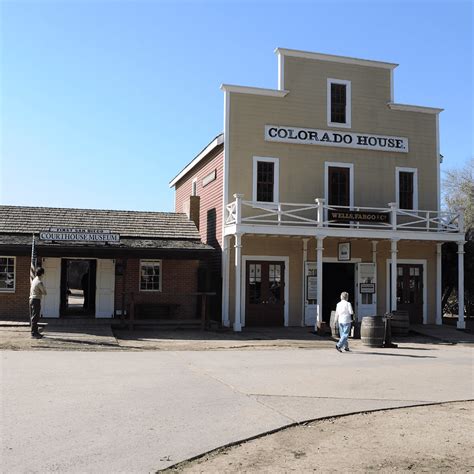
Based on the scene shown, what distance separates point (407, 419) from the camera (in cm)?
802

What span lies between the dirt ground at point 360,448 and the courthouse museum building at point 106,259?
40.1ft

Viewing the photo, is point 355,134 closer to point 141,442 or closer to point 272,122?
point 272,122

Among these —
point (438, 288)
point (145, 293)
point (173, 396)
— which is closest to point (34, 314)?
point (145, 293)

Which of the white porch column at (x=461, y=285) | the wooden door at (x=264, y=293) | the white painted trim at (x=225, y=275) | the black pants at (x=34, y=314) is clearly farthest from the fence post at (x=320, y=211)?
the black pants at (x=34, y=314)

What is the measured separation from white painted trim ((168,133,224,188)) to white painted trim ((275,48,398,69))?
391 centimetres

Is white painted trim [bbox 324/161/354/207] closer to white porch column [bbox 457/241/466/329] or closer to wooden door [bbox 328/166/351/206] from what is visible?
wooden door [bbox 328/166/351/206]

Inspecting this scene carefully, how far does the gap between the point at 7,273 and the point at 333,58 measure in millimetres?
14096

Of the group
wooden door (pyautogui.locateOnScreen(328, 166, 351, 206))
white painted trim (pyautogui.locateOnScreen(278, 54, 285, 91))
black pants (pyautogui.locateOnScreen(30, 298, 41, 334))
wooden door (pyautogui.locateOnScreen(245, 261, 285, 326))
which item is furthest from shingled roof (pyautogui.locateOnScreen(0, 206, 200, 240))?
white painted trim (pyautogui.locateOnScreen(278, 54, 285, 91))

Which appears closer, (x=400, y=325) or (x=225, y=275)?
(x=400, y=325)

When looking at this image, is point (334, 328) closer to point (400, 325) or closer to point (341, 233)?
point (400, 325)

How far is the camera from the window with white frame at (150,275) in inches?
862

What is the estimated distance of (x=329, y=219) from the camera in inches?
846

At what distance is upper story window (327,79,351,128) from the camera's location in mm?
22750

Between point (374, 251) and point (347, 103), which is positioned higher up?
point (347, 103)
